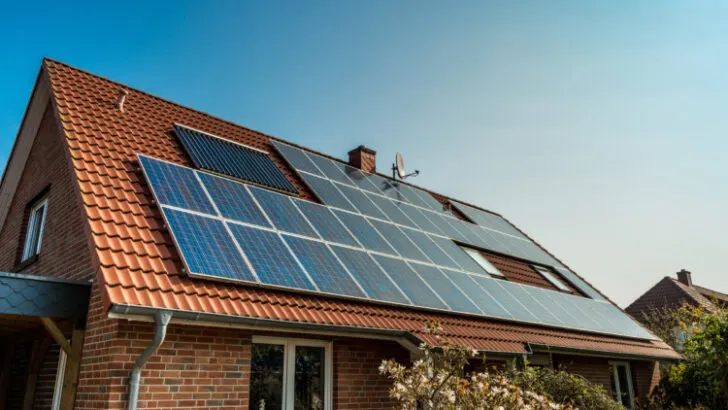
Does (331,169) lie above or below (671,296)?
below

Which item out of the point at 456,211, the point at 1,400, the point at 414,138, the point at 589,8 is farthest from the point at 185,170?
the point at 456,211

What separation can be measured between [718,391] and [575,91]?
751cm

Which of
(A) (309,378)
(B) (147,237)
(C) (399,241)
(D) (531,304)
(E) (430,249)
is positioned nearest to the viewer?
(B) (147,237)

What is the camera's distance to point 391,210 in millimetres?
12406

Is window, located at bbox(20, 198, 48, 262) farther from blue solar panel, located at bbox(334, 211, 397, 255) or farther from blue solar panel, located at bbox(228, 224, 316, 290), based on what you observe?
blue solar panel, located at bbox(334, 211, 397, 255)

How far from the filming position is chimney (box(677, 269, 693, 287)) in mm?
41344

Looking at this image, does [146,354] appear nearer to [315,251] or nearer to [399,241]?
[315,251]

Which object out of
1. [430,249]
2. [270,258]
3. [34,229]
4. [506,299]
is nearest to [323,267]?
[270,258]

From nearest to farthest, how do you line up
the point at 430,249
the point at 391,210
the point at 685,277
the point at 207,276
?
the point at 207,276 < the point at 430,249 < the point at 391,210 < the point at 685,277

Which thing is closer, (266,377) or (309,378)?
(266,377)

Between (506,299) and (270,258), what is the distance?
19.3 ft

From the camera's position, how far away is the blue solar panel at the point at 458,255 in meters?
11.7

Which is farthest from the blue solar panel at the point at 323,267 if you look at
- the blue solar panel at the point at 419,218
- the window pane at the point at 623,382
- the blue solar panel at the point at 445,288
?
the window pane at the point at 623,382

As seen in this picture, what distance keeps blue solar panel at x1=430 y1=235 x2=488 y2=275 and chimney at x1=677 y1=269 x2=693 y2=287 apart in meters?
36.6
